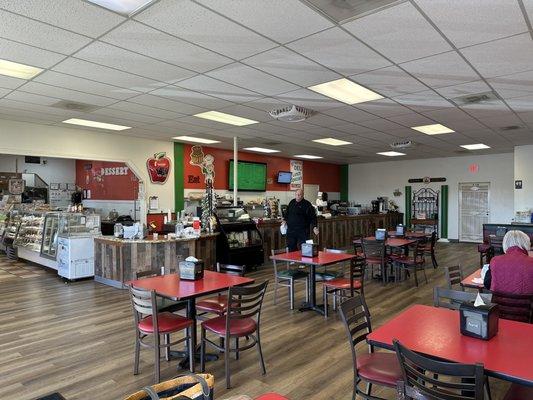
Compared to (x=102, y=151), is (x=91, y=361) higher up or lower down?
lower down

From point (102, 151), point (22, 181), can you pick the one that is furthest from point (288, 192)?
point (22, 181)

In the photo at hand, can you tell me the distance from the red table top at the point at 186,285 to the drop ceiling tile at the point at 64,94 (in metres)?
2.94

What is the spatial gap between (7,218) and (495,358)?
37.2ft

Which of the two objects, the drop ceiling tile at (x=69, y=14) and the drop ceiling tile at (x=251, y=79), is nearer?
the drop ceiling tile at (x=69, y=14)

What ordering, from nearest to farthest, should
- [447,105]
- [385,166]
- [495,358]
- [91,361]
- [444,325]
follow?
1. [495,358]
2. [444,325]
3. [91,361]
4. [447,105]
5. [385,166]

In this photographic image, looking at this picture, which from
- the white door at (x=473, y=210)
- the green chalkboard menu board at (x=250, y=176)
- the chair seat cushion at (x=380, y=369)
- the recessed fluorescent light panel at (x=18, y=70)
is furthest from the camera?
the white door at (x=473, y=210)

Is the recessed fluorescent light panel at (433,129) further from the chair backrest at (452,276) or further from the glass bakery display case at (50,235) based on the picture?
the glass bakery display case at (50,235)

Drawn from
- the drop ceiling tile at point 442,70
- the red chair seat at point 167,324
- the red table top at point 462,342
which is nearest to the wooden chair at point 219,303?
the red chair seat at point 167,324

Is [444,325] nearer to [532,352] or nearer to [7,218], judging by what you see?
[532,352]

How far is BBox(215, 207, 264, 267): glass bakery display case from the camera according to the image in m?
7.59

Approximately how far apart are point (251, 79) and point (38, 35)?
221 centimetres

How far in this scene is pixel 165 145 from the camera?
30.6 ft

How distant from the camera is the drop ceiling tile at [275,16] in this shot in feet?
9.10

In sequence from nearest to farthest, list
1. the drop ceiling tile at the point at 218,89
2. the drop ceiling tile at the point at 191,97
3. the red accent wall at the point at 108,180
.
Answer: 1. the drop ceiling tile at the point at 218,89
2. the drop ceiling tile at the point at 191,97
3. the red accent wall at the point at 108,180
